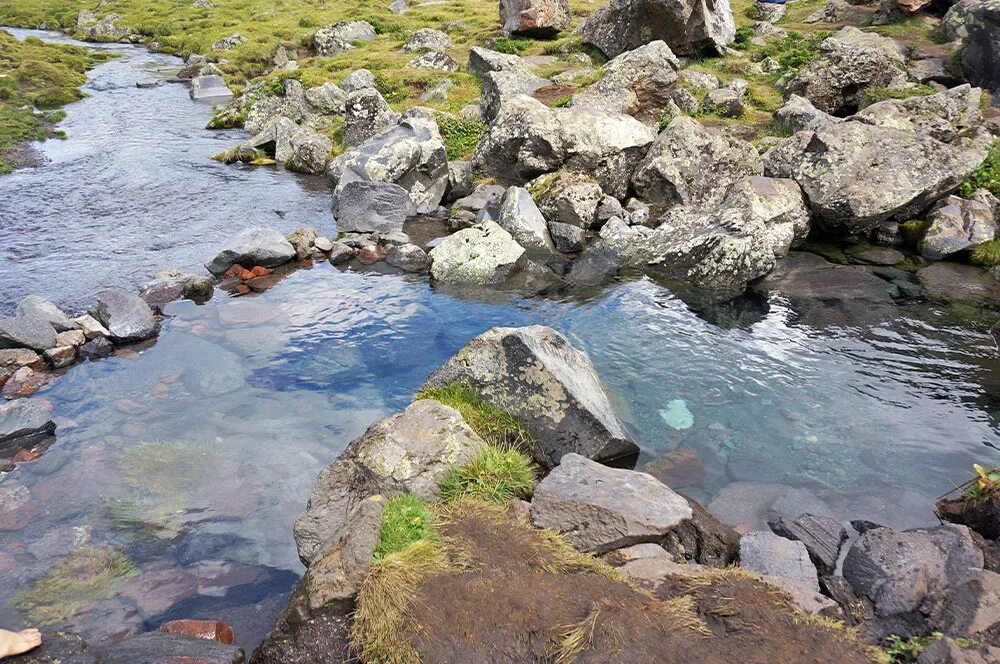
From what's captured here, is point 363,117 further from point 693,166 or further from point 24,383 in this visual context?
point 24,383

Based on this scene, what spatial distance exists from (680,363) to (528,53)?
38.9 meters

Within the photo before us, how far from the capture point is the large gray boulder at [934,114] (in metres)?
24.6

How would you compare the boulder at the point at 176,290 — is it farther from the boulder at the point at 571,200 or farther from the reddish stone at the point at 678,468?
the reddish stone at the point at 678,468

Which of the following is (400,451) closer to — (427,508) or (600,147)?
(427,508)

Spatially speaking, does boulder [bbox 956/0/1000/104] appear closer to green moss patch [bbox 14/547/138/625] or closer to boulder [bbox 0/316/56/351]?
green moss patch [bbox 14/547/138/625]

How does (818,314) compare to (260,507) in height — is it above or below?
above

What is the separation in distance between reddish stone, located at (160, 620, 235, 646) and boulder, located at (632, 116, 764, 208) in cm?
1933

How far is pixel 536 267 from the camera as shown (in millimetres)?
21000

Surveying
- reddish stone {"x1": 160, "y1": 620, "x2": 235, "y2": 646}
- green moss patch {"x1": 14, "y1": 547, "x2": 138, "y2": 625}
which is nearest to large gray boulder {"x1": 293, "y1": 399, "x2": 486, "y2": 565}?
reddish stone {"x1": 160, "y1": 620, "x2": 235, "y2": 646}

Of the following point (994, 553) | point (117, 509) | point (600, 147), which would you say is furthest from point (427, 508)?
point (600, 147)

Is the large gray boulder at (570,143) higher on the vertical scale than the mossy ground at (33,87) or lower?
higher

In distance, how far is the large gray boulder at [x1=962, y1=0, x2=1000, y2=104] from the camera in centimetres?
3156

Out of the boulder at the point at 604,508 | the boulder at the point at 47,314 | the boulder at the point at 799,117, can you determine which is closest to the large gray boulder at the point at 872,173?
the boulder at the point at 799,117

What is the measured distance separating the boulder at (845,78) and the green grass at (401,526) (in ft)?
104
